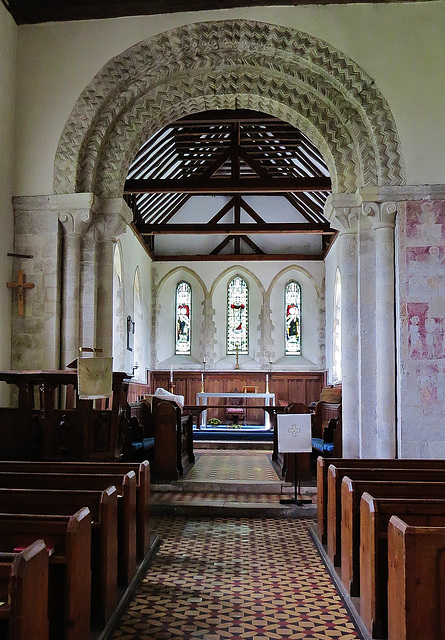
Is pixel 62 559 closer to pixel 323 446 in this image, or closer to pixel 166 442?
pixel 166 442

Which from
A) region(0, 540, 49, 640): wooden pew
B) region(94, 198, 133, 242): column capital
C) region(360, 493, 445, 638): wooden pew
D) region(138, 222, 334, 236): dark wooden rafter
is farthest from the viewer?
region(138, 222, 334, 236): dark wooden rafter

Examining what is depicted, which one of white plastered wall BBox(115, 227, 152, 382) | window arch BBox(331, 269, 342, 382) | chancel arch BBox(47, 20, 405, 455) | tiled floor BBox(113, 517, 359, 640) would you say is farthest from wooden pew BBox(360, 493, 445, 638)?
window arch BBox(331, 269, 342, 382)

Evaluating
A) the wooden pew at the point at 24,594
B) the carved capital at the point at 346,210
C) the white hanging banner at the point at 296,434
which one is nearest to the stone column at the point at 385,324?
the carved capital at the point at 346,210

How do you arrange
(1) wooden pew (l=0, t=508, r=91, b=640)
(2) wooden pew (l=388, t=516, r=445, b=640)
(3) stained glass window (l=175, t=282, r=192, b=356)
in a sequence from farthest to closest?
(3) stained glass window (l=175, t=282, r=192, b=356), (1) wooden pew (l=0, t=508, r=91, b=640), (2) wooden pew (l=388, t=516, r=445, b=640)

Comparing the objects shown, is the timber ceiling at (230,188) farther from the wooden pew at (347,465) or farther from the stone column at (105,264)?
the wooden pew at (347,465)

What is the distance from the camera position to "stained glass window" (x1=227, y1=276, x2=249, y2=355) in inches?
701

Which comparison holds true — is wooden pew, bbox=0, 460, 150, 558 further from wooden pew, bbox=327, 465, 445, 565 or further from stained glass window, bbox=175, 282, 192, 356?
stained glass window, bbox=175, 282, 192, 356

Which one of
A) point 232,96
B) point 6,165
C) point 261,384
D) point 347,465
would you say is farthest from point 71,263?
point 261,384

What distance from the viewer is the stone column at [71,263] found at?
7270mm

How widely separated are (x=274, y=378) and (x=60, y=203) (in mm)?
10788

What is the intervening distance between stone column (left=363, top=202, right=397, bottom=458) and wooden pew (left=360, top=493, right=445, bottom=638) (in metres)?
3.77

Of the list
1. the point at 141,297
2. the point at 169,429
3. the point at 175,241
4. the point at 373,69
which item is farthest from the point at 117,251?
the point at 373,69

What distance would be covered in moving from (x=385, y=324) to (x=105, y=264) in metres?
3.35

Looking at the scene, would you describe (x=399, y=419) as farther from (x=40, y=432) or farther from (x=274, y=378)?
(x=274, y=378)
